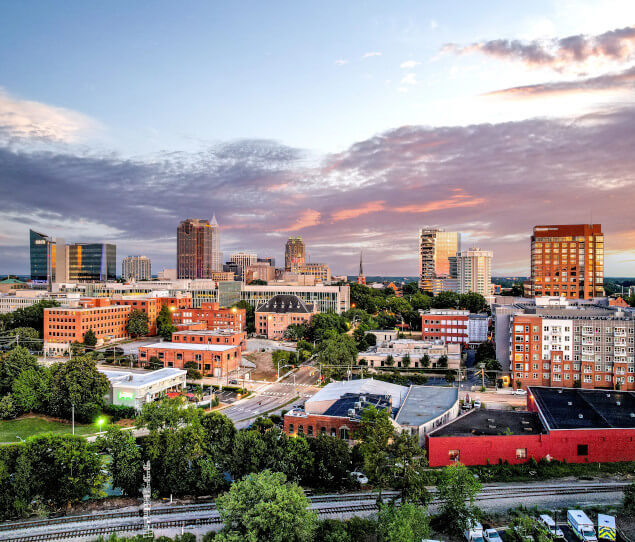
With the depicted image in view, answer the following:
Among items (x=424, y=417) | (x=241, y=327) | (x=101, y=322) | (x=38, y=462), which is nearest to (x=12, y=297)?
(x=101, y=322)

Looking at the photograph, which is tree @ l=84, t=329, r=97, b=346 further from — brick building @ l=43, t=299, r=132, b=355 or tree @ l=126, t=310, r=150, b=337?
tree @ l=126, t=310, r=150, b=337

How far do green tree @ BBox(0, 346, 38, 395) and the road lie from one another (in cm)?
2793

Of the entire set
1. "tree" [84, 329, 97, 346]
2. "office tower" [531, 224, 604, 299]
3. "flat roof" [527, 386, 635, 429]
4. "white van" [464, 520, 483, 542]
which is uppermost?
"office tower" [531, 224, 604, 299]

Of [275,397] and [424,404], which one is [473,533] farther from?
[275,397]

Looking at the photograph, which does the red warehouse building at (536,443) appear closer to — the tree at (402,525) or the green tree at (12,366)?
the tree at (402,525)

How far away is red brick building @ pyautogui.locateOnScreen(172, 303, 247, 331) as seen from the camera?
10875 cm

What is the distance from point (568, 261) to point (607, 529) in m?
104

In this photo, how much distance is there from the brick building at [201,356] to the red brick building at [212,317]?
957 inches

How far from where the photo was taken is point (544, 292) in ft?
402

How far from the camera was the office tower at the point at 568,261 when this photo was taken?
4719 inches

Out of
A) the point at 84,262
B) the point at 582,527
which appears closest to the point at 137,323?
the point at 582,527

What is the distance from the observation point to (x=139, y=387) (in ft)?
199

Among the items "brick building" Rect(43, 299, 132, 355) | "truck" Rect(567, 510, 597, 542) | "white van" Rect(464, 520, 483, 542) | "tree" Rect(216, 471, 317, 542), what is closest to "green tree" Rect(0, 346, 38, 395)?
"brick building" Rect(43, 299, 132, 355)

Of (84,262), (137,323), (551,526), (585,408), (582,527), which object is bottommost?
(551,526)
